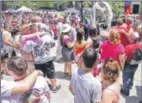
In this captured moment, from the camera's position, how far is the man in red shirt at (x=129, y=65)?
5.85 meters

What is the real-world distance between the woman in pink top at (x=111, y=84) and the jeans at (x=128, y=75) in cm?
278

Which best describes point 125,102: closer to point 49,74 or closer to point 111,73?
point 49,74

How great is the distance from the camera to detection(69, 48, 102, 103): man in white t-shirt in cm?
331

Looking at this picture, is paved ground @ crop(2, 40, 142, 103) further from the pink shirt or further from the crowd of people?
the pink shirt

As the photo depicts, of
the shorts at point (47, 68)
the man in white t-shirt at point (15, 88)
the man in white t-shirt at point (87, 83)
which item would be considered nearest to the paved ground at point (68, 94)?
the shorts at point (47, 68)

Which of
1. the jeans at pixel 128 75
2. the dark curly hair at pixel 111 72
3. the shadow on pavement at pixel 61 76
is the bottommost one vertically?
the shadow on pavement at pixel 61 76

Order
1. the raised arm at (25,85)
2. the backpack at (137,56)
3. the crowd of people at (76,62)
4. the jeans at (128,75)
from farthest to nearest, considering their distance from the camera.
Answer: the jeans at (128,75)
the backpack at (137,56)
the crowd of people at (76,62)
the raised arm at (25,85)

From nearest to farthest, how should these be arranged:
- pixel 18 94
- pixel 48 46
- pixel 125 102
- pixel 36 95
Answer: pixel 18 94 → pixel 36 95 → pixel 48 46 → pixel 125 102

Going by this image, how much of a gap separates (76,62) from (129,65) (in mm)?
1036

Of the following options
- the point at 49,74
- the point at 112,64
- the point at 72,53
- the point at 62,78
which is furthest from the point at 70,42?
the point at 112,64

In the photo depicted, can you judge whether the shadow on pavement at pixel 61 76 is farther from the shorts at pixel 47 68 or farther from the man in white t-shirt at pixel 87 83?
the man in white t-shirt at pixel 87 83

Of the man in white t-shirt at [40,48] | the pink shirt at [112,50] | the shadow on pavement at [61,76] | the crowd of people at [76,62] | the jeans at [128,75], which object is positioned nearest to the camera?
the crowd of people at [76,62]

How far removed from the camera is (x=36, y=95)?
3.21 metres

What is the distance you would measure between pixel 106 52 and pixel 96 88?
2612 millimetres
